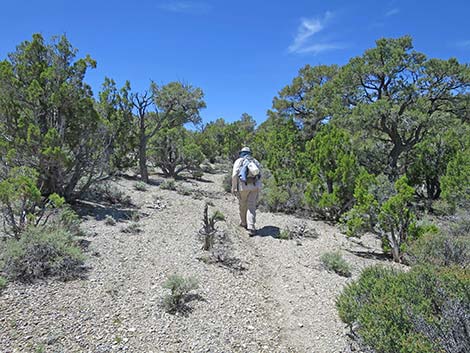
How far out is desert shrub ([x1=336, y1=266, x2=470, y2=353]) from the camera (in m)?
2.69

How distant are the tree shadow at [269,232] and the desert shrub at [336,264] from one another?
6.77 ft

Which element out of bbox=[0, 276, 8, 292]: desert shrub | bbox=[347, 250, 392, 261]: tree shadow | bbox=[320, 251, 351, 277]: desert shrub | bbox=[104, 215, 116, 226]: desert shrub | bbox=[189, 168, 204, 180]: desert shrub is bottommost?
bbox=[347, 250, 392, 261]: tree shadow

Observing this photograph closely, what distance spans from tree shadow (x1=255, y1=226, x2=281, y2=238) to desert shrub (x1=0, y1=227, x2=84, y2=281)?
168 inches

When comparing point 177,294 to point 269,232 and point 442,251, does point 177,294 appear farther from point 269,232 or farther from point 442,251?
point 269,232

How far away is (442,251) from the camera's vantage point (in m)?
5.16

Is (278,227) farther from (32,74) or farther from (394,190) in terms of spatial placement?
(32,74)

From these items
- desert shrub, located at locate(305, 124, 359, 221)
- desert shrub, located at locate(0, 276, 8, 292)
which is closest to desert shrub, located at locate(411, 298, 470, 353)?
desert shrub, located at locate(0, 276, 8, 292)

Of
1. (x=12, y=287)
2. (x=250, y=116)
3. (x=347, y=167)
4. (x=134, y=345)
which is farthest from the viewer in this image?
(x=250, y=116)

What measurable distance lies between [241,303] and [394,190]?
4524 mm

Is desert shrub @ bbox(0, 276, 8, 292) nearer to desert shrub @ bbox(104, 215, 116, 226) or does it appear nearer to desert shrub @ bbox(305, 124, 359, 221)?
desert shrub @ bbox(104, 215, 116, 226)

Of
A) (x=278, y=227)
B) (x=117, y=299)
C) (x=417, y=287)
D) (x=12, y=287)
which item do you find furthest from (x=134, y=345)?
(x=278, y=227)

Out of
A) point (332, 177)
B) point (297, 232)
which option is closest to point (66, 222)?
point (297, 232)

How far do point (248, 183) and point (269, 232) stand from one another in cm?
135

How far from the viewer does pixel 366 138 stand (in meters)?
13.8
